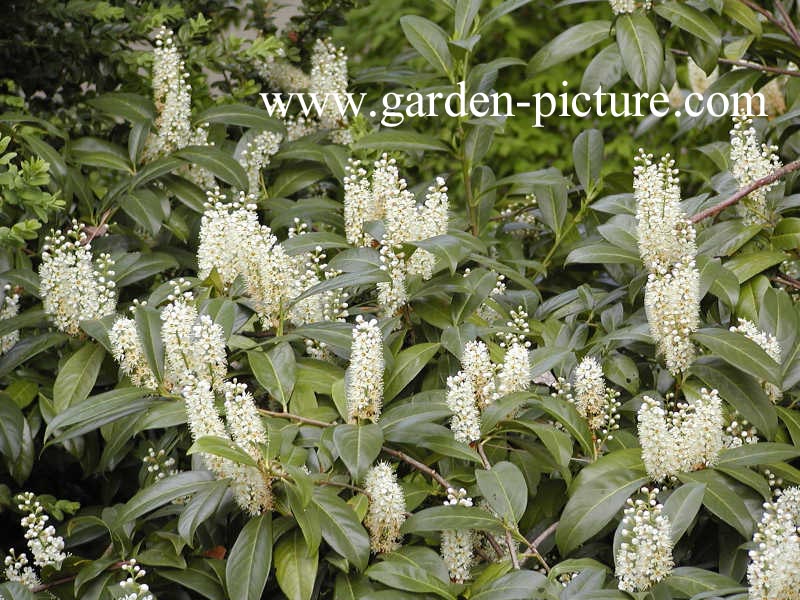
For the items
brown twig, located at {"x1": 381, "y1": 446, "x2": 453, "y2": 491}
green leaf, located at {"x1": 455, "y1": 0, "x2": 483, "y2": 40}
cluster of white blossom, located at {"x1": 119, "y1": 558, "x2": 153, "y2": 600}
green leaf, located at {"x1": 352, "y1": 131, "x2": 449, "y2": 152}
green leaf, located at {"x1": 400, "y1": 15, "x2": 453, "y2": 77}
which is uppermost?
green leaf, located at {"x1": 455, "y1": 0, "x2": 483, "y2": 40}

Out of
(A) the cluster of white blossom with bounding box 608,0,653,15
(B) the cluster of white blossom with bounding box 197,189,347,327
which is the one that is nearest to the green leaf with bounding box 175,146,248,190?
(B) the cluster of white blossom with bounding box 197,189,347,327

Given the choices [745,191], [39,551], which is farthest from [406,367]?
[745,191]

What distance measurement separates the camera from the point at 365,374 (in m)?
1.85

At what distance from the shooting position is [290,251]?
2293 millimetres

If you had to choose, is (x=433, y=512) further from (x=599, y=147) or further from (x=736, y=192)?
(x=599, y=147)

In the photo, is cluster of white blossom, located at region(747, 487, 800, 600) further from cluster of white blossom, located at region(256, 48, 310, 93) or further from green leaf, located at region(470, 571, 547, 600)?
cluster of white blossom, located at region(256, 48, 310, 93)

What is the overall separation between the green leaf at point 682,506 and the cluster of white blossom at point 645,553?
0.06 ft

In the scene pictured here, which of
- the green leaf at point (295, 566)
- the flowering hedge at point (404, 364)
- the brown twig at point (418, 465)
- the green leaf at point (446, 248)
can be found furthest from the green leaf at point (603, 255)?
the green leaf at point (295, 566)

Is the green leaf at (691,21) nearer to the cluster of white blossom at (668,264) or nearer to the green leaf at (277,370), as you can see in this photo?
the cluster of white blossom at (668,264)

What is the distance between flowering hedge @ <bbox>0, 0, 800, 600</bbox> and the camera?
5.82 ft

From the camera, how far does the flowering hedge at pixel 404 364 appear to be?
1.78 m

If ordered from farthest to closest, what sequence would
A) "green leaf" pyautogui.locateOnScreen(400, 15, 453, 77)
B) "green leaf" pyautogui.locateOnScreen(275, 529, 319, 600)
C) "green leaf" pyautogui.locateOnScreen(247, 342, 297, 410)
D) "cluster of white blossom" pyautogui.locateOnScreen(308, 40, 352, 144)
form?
"cluster of white blossom" pyautogui.locateOnScreen(308, 40, 352, 144)
"green leaf" pyautogui.locateOnScreen(400, 15, 453, 77)
"green leaf" pyautogui.locateOnScreen(247, 342, 297, 410)
"green leaf" pyautogui.locateOnScreen(275, 529, 319, 600)

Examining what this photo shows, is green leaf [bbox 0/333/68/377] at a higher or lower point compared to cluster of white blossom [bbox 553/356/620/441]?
lower

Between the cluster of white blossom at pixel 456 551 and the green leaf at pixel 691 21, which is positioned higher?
the green leaf at pixel 691 21
